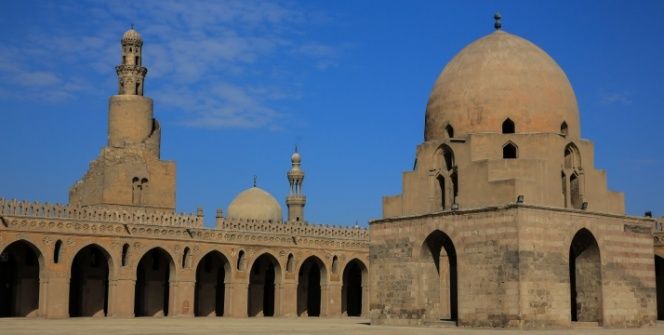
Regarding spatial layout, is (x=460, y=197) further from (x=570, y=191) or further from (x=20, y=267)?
(x=20, y=267)

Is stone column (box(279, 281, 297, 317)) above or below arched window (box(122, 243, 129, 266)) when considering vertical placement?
below

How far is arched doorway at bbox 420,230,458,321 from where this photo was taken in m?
24.7

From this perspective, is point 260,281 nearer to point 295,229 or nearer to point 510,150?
point 295,229

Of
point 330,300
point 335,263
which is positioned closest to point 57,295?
point 330,300

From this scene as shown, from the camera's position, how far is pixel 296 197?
47625 millimetres

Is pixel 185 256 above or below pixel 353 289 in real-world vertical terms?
above

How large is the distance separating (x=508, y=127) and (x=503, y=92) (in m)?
0.97

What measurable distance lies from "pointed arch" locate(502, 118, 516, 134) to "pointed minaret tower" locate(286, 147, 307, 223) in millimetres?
23156

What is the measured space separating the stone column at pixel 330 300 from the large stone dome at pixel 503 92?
14.8 metres

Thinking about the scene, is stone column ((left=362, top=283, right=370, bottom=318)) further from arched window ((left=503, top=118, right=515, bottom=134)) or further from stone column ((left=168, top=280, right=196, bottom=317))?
arched window ((left=503, top=118, right=515, bottom=134))

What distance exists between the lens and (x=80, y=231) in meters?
31.9

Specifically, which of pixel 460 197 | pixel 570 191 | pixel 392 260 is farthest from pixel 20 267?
→ pixel 570 191

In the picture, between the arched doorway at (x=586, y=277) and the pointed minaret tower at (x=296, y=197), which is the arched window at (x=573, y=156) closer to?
the arched doorway at (x=586, y=277)

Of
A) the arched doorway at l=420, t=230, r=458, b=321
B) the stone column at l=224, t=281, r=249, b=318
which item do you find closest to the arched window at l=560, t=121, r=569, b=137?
the arched doorway at l=420, t=230, r=458, b=321
